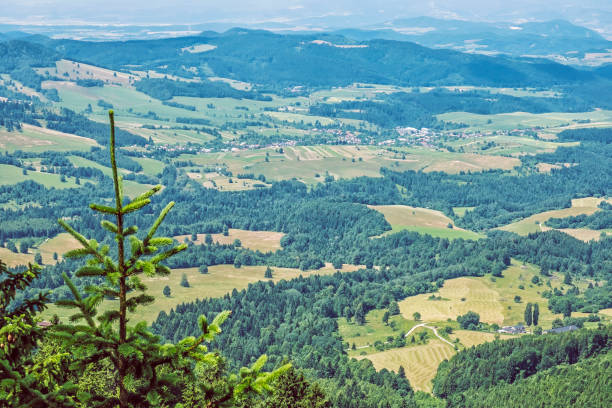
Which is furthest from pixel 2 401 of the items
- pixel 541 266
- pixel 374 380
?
pixel 541 266

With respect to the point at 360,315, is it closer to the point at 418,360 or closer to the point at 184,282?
the point at 418,360

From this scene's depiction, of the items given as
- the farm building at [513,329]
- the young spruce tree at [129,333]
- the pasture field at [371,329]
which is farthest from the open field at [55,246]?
the young spruce tree at [129,333]

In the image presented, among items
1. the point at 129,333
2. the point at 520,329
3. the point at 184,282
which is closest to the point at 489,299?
the point at 520,329

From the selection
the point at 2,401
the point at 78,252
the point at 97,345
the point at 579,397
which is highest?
the point at 78,252

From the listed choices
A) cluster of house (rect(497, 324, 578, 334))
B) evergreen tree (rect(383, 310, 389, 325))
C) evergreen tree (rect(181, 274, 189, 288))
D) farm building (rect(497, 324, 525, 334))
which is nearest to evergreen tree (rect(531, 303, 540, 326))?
cluster of house (rect(497, 324, 578, 334))

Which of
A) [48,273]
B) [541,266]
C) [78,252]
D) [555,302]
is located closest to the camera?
[78,252]

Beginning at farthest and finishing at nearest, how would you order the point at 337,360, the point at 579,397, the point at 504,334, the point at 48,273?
the point at 48,273 < the point at 504,334 < the point at 337,360 < the point at 579,397

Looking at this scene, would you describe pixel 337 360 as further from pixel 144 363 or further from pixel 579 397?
pixel 144 363
